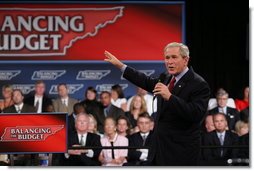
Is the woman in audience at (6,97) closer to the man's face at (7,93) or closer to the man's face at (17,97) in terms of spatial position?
the man's face at (7,93)

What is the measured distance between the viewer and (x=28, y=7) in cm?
1185

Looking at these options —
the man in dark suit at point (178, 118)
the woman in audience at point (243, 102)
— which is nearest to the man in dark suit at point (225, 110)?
the woman in audience at point (243, 102)

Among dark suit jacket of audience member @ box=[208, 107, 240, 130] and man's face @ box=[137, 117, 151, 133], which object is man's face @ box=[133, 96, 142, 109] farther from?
dark suit jacket of audience member @ box=[208, 107, 240, 130]

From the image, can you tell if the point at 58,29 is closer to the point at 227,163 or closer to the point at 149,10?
the point at 149,10

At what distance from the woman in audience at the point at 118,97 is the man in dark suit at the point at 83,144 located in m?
1.56

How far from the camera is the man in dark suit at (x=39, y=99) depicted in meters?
10.9

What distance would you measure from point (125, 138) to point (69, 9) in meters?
3.54

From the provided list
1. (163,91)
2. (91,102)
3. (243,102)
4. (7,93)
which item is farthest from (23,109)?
(163,91)

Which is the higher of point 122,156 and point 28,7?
point 28,7

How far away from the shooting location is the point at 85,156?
860cm

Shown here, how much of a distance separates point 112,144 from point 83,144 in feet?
1.39

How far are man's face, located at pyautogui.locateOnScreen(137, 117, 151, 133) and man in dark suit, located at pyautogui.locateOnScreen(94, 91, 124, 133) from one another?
3.49 ft

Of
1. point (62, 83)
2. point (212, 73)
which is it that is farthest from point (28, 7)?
point (212, 73)

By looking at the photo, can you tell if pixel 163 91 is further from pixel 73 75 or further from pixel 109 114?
pixel 73 75
